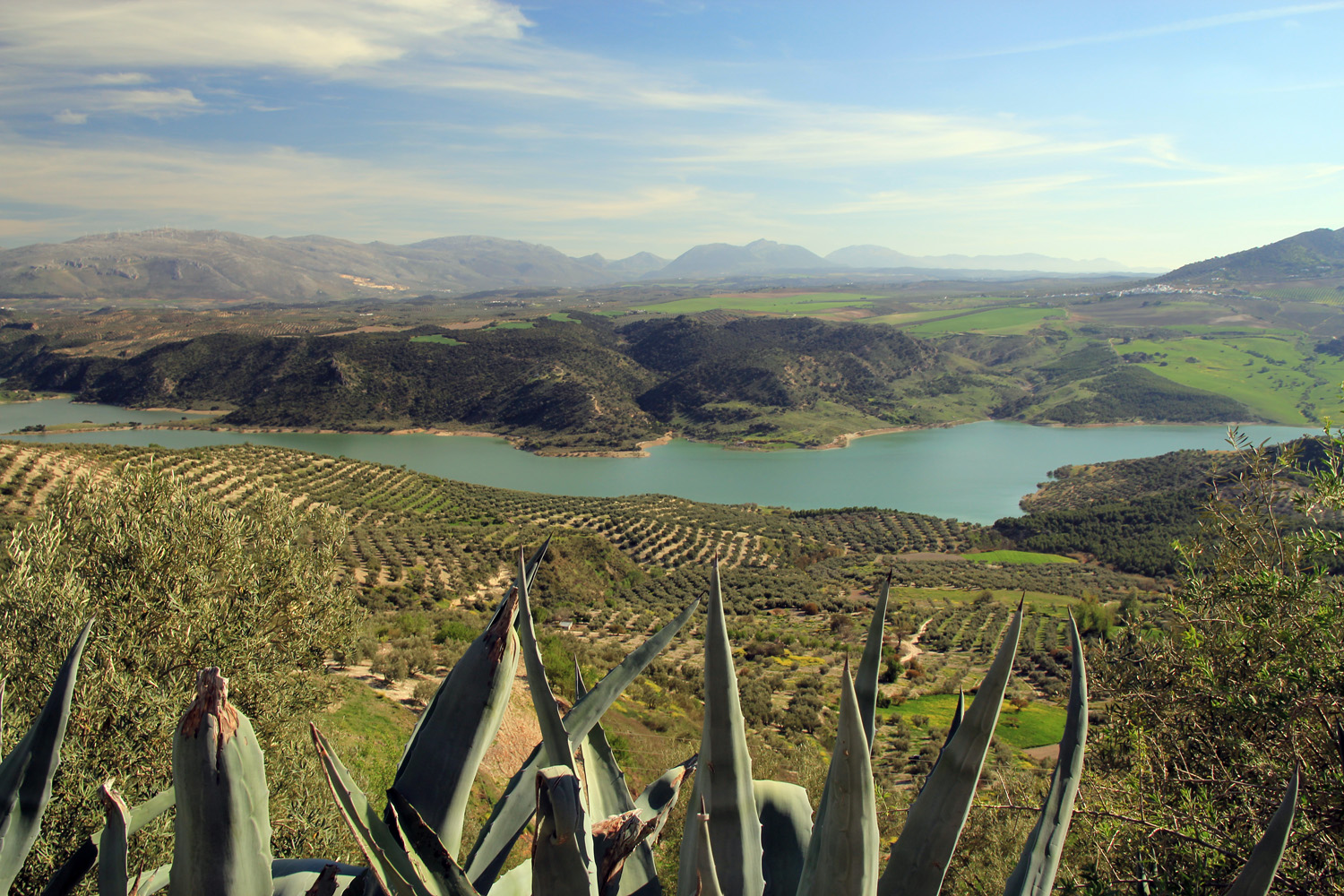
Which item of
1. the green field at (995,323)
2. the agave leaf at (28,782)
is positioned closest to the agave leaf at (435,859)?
the agave leaf at (28,782)

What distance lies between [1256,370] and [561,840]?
9714cm

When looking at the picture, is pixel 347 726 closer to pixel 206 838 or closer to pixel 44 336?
pixel 206 838

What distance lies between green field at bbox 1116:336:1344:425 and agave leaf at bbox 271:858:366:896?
243 feet

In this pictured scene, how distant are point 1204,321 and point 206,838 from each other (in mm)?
125708

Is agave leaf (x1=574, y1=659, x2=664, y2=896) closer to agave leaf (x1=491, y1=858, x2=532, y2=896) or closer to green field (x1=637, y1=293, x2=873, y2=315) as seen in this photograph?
agave leaf (x1=491, y1=858, x2=532, y2=896)

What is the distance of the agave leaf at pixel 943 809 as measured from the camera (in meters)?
1.15

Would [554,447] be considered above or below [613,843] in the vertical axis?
below

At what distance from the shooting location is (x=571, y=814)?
0.97m

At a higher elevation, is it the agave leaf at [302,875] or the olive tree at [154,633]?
the agave leaf at [302,875]

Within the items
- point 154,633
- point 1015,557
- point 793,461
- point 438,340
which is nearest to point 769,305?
point 438,340

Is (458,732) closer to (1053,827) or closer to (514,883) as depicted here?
(514,883)

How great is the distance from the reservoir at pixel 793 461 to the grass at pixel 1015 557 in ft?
29.9

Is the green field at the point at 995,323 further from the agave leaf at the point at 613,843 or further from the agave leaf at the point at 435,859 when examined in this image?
the agave leaf at the point at 435,859

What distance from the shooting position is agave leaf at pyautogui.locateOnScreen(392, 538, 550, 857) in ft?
4.62
